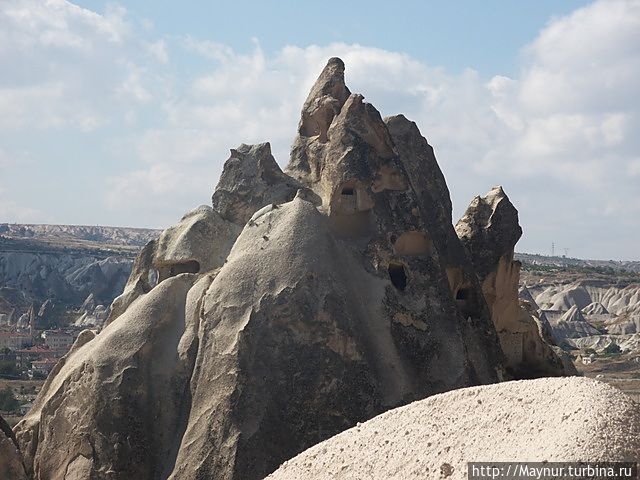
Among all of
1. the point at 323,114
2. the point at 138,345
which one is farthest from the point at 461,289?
the point at 138,345

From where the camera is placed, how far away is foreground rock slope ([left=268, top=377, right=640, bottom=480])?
809 cm

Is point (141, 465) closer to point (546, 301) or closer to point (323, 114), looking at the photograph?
point (323, 114)

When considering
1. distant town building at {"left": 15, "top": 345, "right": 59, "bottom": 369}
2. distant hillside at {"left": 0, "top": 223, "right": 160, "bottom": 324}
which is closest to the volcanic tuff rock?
distant town building at {"left": 15, "top": 345, "right": 59, "bottom": 369}

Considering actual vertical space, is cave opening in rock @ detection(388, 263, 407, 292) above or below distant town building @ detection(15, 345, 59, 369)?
above

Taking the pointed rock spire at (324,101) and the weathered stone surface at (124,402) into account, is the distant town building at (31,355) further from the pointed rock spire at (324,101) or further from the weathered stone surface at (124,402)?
the weathered stone surface at (124,402)

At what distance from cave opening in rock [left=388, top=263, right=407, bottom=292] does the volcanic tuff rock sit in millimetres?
70

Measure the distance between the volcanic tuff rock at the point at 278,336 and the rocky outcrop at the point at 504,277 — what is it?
1591mm

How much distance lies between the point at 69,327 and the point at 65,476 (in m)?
75.7

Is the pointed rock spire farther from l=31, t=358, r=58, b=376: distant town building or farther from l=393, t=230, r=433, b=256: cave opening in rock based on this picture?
l=31, t=358, r=58, b=376: distant town building

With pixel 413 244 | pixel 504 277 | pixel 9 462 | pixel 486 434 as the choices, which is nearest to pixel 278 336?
pixel 413 244

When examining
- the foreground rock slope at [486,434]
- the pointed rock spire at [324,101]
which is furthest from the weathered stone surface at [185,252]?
the foreground rock slope at [486,434]

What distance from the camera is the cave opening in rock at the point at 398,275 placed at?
17219 millimetres

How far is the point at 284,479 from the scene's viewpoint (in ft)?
35.4

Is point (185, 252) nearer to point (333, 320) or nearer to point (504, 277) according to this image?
point (333, 320)
